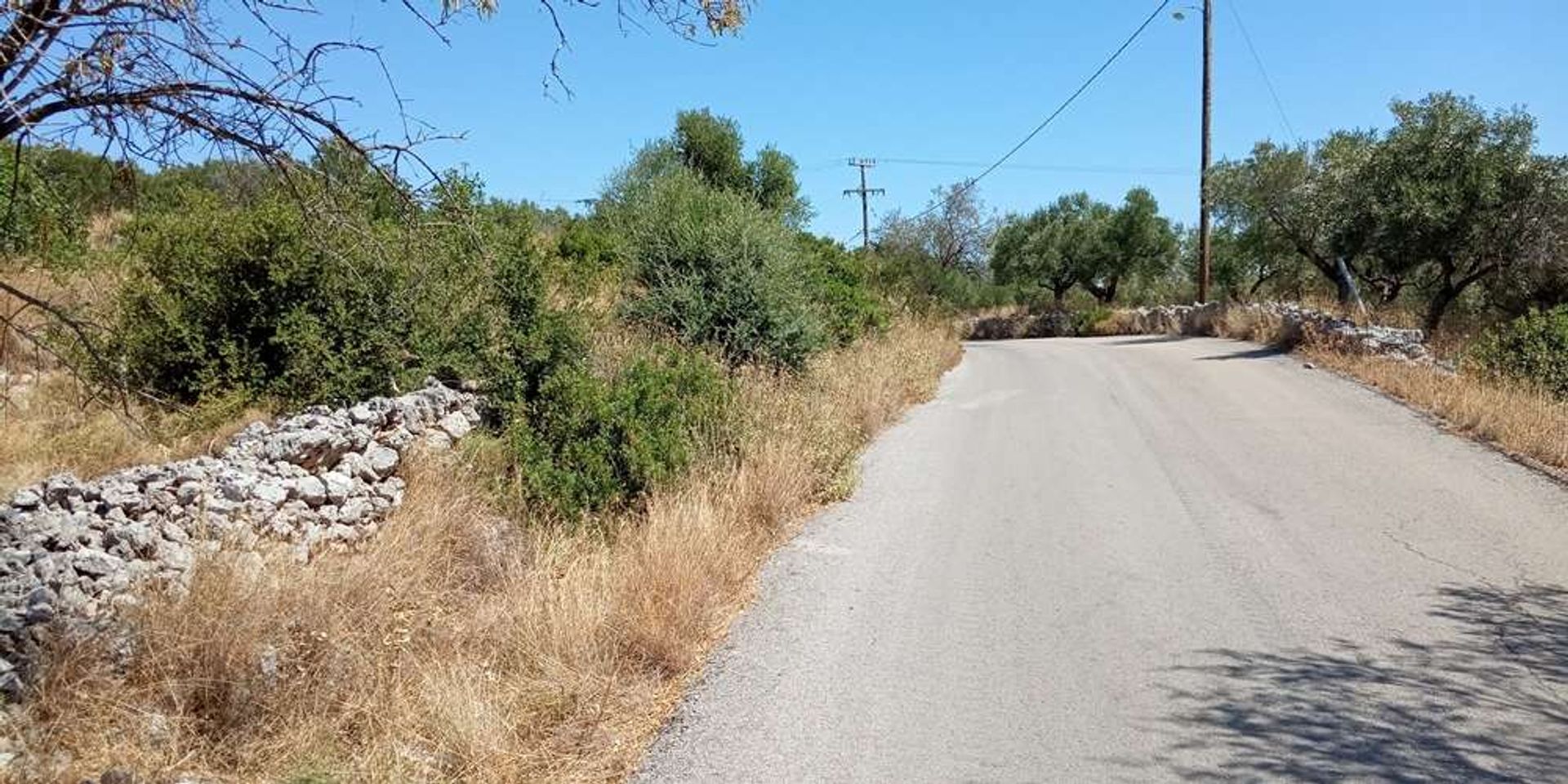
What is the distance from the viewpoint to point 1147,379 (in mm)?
16109

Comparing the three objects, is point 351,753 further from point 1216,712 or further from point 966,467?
point 966,467

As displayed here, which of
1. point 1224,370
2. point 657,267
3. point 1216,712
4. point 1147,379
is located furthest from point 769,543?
point 1224,370

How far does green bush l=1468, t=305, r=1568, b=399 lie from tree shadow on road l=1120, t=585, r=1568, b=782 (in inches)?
325

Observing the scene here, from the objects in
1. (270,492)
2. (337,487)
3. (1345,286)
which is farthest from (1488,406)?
(1345,286)

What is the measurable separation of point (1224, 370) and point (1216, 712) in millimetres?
13476

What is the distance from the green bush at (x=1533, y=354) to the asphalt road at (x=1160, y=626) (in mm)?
2791

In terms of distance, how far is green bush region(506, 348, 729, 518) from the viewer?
750cm

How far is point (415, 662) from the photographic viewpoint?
15.3ft

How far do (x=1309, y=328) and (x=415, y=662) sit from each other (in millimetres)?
18116

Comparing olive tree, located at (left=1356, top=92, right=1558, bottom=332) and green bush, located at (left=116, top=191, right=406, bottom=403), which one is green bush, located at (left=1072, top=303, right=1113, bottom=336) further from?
green bush, located at (left=116, top=191, right=406, bottom=403)

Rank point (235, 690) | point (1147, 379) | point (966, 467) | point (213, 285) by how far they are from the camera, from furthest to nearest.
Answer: point (1147, 379) < point (966, 467) < point (213, 285) < point (235, 690)

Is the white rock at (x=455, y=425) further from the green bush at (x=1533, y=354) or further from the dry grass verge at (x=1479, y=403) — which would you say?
the green bush at (x=1533, y=354)

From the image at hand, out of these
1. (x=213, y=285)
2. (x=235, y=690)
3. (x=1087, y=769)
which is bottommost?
(x=1087, y=769)

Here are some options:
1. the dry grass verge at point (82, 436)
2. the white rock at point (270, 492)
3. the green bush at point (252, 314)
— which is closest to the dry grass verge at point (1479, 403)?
the white rock at point (270, 492)
